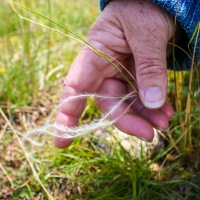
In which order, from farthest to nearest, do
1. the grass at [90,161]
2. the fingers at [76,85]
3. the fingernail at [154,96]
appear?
the grass at [90,161], the fingers at [76,85], the fingernail at [154,96]

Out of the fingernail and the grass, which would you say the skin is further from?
the grass

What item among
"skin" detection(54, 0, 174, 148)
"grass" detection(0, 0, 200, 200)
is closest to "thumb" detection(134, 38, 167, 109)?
"skin" detection(54, 0, 174, 148)

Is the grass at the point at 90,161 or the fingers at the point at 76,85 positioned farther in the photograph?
the grass at the point at 90,161

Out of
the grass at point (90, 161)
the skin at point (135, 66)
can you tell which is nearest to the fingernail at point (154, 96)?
the skin at point (135, 66)

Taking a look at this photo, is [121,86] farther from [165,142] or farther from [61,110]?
[165,142]

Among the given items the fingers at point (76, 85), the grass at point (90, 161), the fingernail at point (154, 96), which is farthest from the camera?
the grass at point (90, 161)

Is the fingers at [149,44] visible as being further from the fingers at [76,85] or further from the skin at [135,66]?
the fingers at [76,85]

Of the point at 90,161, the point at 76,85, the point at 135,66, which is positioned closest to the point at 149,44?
the point at 135,66

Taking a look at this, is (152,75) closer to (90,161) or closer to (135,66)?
(135,66)

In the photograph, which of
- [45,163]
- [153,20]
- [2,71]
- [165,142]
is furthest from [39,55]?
[153,20]
